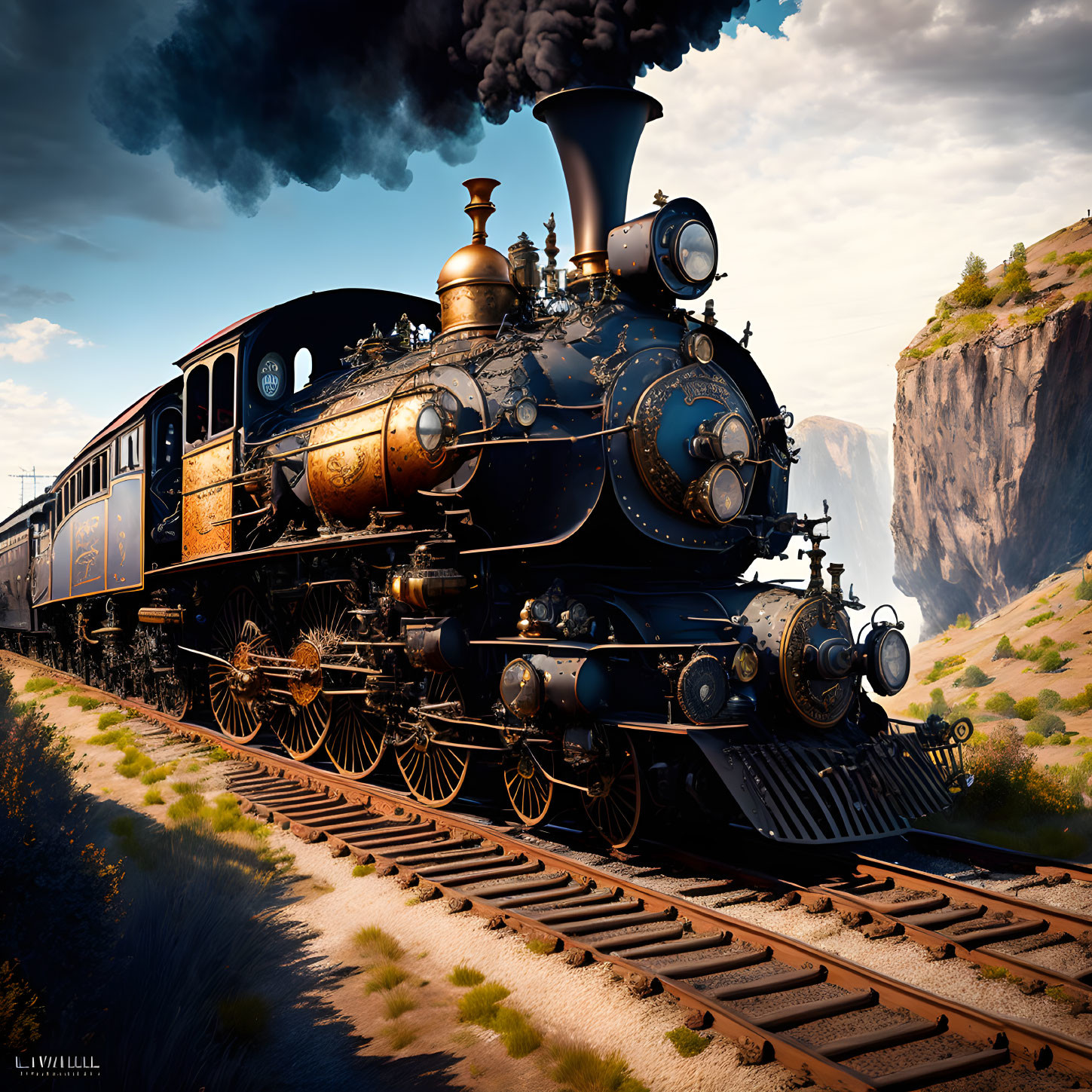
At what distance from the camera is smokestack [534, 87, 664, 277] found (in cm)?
683

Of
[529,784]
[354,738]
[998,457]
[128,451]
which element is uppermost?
[998,457]

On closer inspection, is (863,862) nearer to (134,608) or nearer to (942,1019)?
(942,1019)

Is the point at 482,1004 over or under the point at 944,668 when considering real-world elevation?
under

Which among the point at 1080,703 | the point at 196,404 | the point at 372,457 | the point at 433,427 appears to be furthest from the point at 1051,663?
the point at 196,404

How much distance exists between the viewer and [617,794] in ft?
19.3

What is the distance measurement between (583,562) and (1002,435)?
22.7 metres

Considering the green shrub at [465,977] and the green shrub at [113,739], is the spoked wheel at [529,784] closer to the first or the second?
the green shrub at [465,977]

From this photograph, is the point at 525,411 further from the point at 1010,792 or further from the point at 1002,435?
the point at 1002,435

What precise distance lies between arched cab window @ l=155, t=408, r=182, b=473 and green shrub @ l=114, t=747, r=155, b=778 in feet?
10.5

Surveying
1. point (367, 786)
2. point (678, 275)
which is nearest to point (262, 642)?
point (367, 786)

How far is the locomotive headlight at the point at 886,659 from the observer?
19.5 ft

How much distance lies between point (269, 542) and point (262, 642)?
960 mm

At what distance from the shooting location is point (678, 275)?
20.9 feet

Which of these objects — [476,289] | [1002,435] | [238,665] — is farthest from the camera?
[1002,435]
